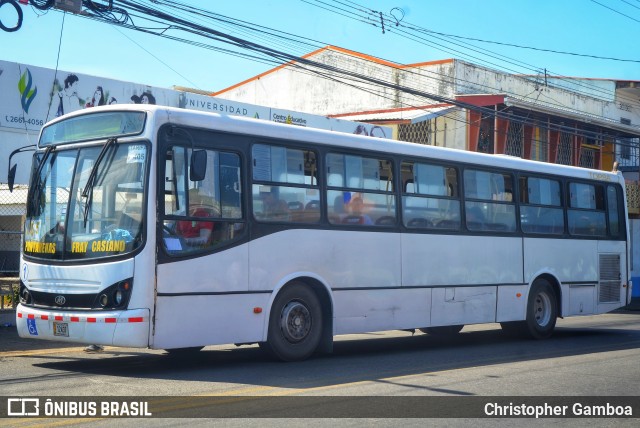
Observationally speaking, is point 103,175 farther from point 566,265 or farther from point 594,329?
point 594,329

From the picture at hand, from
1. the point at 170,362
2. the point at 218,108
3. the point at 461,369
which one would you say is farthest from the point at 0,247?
the point at 461,369

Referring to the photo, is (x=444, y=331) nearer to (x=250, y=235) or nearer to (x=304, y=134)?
(x=304, y=134)

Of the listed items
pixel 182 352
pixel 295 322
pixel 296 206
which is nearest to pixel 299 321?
pixel 295 322

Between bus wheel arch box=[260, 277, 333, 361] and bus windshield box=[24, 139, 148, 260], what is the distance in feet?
7.49

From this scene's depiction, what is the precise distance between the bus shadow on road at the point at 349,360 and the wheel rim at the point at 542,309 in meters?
0.45

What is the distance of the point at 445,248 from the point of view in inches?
529

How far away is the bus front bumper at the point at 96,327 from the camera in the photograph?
916cm

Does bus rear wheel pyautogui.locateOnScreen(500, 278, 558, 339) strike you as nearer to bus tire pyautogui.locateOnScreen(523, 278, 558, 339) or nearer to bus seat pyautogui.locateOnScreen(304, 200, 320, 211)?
bus tire pyautogui.locateOnScreen(523, 278, 558, 339)

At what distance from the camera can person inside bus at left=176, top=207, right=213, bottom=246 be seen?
32.2 feet

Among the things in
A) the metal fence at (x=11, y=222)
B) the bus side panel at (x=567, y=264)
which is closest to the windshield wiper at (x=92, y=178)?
the bus side panel at (x=567, y=264)

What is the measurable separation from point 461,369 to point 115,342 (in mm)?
4305

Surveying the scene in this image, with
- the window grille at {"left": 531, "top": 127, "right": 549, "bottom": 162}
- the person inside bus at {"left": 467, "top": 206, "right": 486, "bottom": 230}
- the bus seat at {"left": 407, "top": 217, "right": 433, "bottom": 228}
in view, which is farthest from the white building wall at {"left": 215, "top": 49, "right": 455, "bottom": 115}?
the bus seat at {"left": 407, "top": 217, "right": 433, "bottom": 228}

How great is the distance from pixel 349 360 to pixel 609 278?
8.07m

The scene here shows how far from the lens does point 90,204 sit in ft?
32.0
